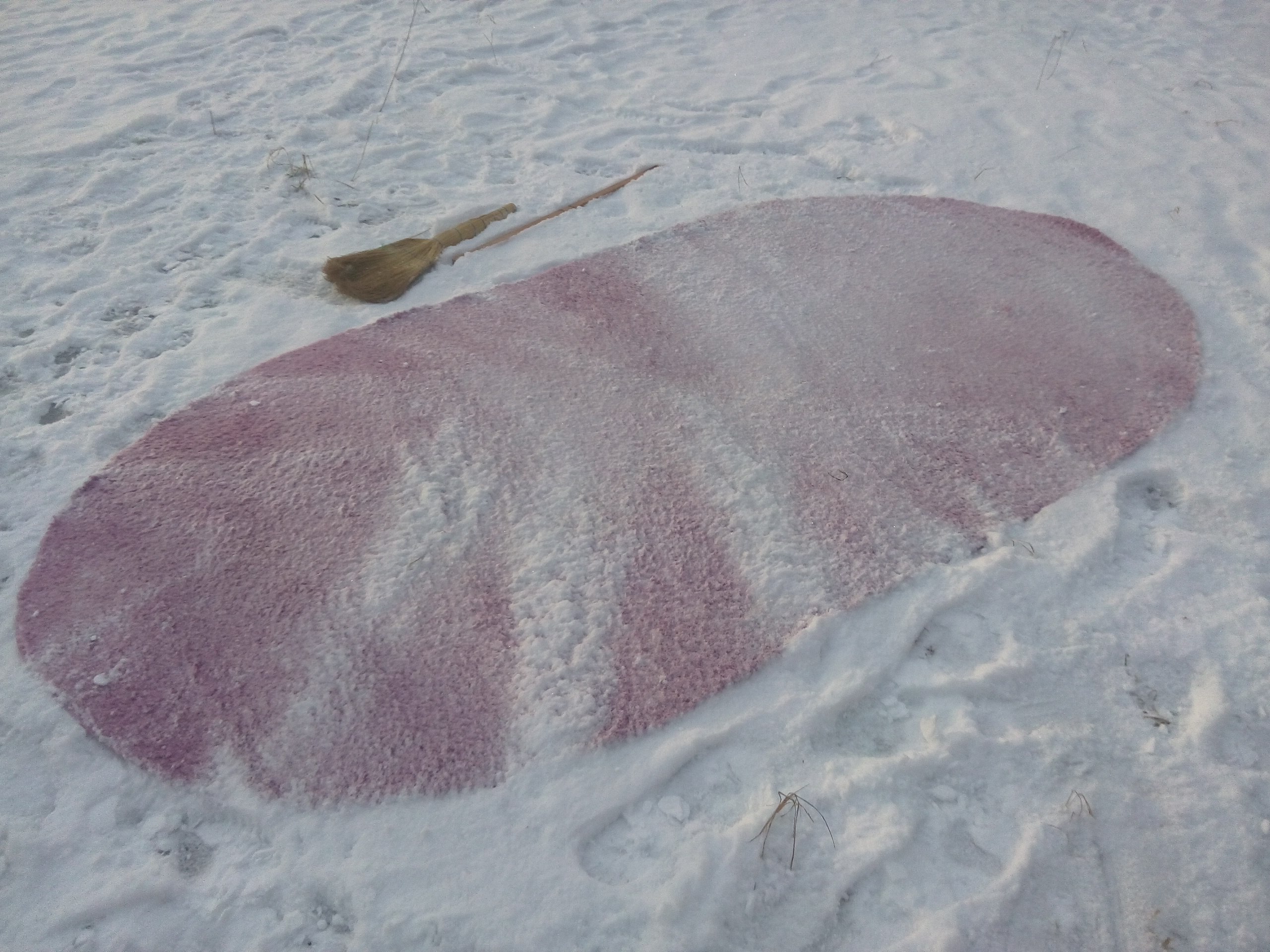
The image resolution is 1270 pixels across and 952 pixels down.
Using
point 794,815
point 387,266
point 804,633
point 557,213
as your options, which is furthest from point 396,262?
point 794,815

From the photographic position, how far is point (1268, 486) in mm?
1926

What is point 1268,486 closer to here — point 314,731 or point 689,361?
point 689,361

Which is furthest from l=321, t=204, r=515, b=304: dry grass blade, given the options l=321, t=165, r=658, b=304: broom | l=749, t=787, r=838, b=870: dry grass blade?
l=749, t=787, r=838, b=870: dry grass blade

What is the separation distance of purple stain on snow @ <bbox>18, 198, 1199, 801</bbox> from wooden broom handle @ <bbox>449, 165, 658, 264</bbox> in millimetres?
307

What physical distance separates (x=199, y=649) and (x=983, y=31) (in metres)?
4.08

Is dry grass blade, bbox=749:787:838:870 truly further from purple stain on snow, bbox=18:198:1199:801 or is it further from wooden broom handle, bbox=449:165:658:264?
wooden broom handle, bbox=449:165:658:264

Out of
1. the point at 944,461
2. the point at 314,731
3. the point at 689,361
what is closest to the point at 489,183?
the point at 689,361

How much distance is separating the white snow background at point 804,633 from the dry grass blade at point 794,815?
1 cm

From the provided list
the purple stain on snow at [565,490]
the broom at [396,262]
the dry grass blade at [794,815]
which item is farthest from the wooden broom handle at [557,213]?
the dry grass blade at [794,815]

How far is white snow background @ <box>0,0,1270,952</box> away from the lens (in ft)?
4.35

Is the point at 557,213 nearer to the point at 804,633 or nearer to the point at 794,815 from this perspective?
the point at 804,633

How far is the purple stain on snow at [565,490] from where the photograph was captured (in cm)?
157

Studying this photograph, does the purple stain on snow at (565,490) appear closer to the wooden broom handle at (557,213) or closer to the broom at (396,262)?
the broom at (396,262)

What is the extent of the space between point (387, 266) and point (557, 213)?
59 centimetres
